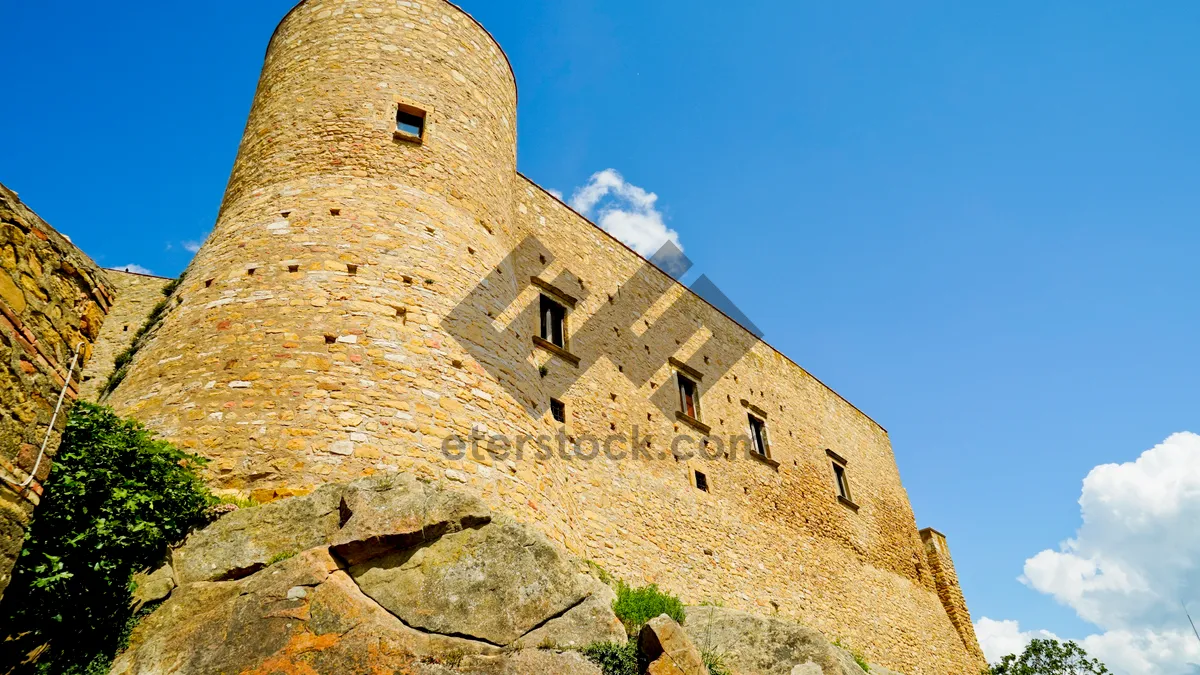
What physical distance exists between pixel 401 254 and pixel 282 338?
1733 mm

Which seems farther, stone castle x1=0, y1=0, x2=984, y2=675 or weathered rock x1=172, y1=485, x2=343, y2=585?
stone castle x1=0, y1=0, x2=984, y2=675

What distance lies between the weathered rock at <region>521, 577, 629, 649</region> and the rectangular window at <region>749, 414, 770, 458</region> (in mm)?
9998

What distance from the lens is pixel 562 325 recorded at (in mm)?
13203

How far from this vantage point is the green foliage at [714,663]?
25.3 feet

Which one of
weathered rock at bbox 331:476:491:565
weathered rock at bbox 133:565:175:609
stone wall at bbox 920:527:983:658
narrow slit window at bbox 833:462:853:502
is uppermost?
narrow slit window at bbox 833:462:853:502

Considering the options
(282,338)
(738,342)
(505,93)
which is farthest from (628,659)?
(738,342)

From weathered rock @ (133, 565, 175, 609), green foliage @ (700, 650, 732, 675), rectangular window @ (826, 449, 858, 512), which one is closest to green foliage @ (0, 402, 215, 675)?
weathered rock @ (133, 565, 175, 609)

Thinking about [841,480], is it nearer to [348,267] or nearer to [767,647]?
[767,647]

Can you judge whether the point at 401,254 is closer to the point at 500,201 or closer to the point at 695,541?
the point at 500,201

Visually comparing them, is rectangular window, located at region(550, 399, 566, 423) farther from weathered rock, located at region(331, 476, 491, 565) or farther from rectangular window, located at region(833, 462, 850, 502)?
rectangular window, located at region(833, 462, 850, 502)

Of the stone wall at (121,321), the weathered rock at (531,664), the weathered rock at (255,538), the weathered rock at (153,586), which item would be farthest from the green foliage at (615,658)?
the stone wall at (121,321)

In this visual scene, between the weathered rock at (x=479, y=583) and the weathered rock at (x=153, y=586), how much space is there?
1.43 metres

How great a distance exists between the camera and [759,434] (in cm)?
1708

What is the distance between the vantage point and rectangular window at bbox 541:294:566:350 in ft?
42.0
